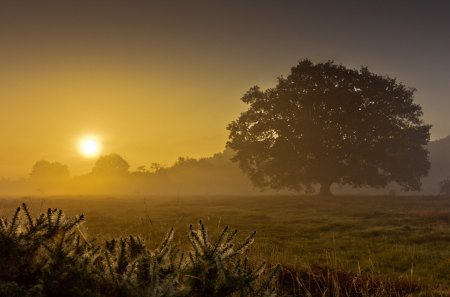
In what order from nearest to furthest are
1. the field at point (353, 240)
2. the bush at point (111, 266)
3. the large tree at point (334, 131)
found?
the bush at point (111, 266), the field at point (353, 240), the large tree at point (334, 131)

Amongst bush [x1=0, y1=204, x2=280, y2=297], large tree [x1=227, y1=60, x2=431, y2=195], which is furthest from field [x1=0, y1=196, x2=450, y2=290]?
large tree [x1=227, y1=60, x2=431, y2=195]

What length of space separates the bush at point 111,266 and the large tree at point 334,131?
5897cm

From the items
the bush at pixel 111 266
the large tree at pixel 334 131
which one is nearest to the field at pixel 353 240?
the bush at pixel 111 266

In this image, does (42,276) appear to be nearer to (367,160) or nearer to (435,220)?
(435,220)

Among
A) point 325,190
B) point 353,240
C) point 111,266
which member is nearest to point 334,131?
point 325,190

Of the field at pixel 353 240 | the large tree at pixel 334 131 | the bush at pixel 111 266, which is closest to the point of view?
the bush at pixel 111 266

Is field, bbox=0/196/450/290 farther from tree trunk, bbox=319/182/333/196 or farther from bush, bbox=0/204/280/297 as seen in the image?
tree trunk, bbox=319/182/333/196

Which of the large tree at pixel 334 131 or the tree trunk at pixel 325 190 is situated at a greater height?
the large tree at pixel 334 131

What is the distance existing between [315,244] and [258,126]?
4407 centimetres

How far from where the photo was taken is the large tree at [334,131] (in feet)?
199

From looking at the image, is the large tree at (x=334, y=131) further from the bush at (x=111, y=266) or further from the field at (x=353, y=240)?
the bush at (x=111, y=266)

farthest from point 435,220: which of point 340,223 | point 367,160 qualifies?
point 367,160

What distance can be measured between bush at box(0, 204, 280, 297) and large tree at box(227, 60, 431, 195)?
193ft

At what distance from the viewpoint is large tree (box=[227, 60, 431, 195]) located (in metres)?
60.8
